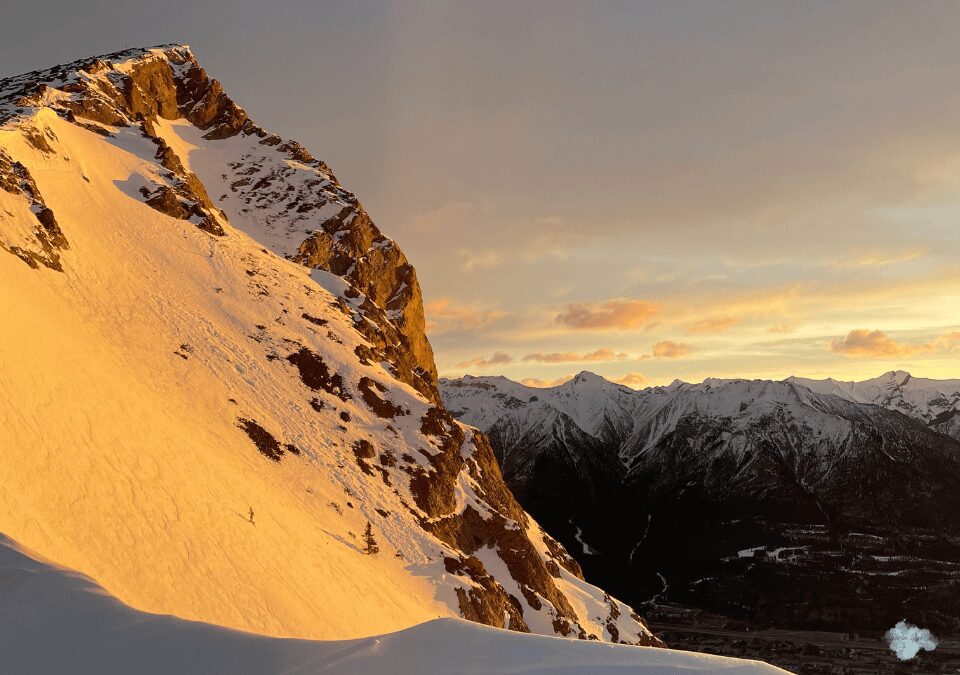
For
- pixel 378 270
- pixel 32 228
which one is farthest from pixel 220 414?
pixel 378 270

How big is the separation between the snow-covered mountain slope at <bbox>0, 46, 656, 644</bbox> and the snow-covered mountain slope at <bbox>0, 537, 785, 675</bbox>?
14683mm

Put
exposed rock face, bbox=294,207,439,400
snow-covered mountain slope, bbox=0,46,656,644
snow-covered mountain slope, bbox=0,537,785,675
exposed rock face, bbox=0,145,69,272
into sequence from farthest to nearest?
1. exposed rock face, bbox=294,207,439,400
2. exposed rock face, bbox=0,145,69,272
3. snow-covered mountain slope, bbox=0,46,656,644
4. snow-covered mountain slope, bbox=0,537,785,675

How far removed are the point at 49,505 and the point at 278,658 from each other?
21.5 m

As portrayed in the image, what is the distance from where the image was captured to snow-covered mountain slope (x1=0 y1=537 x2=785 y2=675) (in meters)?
10.7

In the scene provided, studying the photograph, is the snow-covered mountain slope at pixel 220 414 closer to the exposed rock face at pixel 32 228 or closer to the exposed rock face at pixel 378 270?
the exposed rock face at pixel 32 228

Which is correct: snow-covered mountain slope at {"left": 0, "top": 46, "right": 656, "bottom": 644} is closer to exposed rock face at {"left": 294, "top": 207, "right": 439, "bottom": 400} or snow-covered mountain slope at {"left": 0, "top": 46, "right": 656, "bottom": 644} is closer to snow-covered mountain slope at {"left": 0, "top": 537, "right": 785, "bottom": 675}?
exposed rock face at {"left": 294, "top": 207, "right": 439, "bottom": 400}

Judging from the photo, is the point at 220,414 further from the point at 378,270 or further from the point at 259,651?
the point at 378,270

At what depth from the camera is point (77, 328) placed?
47781 millimetres

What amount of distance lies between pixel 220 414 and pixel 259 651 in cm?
4437

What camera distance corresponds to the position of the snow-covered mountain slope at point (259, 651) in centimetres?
1066

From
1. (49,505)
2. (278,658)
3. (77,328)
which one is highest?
(77,328)

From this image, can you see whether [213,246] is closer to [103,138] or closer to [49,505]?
[103,138]

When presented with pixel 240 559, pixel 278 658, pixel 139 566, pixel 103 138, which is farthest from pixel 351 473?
pixel 103 138

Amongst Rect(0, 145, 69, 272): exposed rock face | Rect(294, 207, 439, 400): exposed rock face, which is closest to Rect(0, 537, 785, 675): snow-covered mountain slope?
Rect(0, 145, 69, 272): exposed rock face
